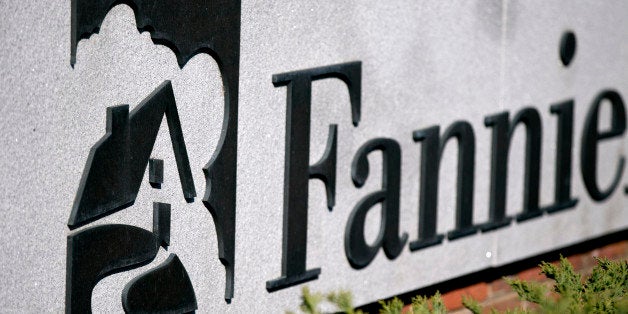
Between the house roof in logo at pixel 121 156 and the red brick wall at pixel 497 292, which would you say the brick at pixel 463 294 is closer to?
the red brick wall at pixel 497 292

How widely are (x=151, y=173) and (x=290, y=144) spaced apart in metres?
0.69

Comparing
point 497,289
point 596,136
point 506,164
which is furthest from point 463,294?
point 596,136

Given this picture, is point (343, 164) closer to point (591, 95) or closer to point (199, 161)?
point (199, 161)

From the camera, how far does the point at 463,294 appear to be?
5.06 metres

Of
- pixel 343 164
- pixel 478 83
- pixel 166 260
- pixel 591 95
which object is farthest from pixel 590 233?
pixel 166 260

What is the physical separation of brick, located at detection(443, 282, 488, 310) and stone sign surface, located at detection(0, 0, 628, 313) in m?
0.17

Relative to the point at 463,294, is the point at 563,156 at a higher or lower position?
higher

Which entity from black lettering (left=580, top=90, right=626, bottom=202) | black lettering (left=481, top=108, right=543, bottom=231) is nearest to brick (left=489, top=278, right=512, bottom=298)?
black lettering (left=481, top=108, right=543, bottom=231)

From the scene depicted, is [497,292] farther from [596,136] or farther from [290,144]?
[290,144]

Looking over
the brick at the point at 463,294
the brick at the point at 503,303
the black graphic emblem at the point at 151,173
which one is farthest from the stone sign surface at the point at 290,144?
the brick at the point at 503,303

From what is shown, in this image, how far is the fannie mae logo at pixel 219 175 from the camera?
327 cm

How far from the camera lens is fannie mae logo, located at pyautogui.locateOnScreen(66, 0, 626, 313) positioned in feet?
10.7

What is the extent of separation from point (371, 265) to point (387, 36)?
3.28ft

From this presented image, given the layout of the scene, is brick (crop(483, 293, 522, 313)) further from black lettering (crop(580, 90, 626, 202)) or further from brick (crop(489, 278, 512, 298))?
black lettering (crop(580, 90, 626, 202))
